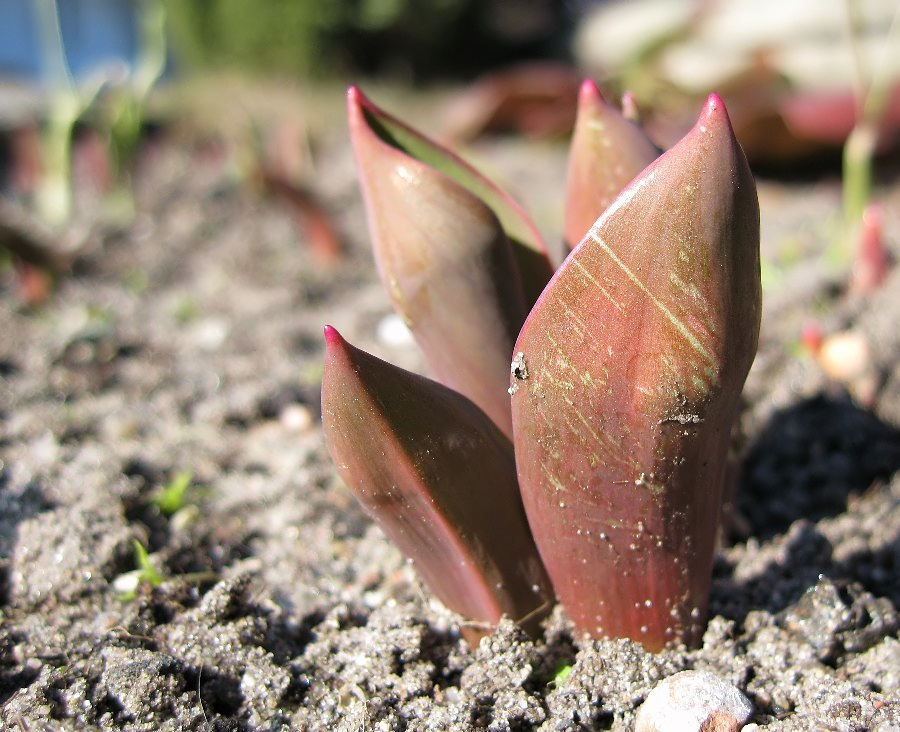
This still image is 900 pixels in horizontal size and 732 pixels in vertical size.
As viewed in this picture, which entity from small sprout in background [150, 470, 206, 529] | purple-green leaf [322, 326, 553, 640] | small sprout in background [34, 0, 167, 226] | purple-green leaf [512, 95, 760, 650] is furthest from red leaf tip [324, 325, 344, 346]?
small sprout in background [34, 0, 167, 226]

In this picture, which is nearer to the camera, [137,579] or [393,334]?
[137,579]

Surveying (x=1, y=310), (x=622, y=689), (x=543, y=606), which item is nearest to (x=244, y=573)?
(x=543, y=606)

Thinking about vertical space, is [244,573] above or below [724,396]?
below

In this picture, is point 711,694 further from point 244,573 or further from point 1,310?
point 1,310

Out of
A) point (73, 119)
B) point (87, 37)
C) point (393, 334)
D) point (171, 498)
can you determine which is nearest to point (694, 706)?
point (171, 498)

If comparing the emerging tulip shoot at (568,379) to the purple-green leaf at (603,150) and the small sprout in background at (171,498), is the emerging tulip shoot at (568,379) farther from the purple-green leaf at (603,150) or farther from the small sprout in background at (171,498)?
the small sprout in background at (171,498)

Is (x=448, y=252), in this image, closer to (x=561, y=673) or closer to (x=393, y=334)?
(x=561, y=673)
